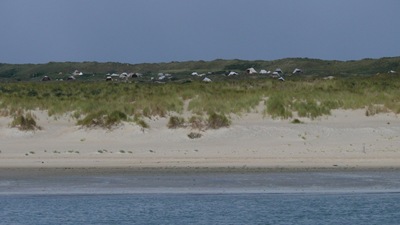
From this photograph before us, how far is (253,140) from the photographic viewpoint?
20.8 meters

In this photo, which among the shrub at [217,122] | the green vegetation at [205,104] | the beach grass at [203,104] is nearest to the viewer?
the shrub at [217,122]

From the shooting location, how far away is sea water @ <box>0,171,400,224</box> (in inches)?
493

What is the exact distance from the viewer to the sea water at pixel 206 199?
12531 mm

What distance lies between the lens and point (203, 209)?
13148mm

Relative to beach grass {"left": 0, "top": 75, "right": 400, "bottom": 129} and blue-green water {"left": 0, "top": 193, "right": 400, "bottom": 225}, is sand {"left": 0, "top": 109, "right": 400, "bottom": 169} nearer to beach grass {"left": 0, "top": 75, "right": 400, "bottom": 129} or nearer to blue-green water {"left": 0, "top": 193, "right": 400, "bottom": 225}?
beach grass {"left": 0, "top": 75, "right": 400, "bottom": 129}

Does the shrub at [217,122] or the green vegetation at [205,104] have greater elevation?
the green vegetation at [205,104]

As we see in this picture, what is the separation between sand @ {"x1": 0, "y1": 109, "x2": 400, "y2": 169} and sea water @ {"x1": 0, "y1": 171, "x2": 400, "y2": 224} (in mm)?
1467

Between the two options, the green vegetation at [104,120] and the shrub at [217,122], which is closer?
the shrub at [217,122]

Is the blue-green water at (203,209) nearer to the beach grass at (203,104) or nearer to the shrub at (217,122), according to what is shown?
the shrub at (217,122)

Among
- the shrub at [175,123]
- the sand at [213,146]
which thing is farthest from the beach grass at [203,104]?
the sand at [213,146]

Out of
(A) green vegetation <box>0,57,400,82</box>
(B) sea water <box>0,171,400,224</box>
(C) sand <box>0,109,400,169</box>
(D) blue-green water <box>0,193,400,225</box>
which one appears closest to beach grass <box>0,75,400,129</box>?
(C) sand <box>0,109,400,169</box>

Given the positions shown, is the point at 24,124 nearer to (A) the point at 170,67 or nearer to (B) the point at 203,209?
(B) the point at 203,209

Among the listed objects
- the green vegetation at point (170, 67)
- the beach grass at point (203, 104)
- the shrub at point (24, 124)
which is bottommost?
the shrub at point (24, 124)

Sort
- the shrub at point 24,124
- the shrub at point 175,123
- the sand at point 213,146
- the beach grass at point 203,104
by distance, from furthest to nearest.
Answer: the beach grass at point 203,104 < the shrub at point 24,124 < the shrub at point 175,123 < the sand at point 213,146
